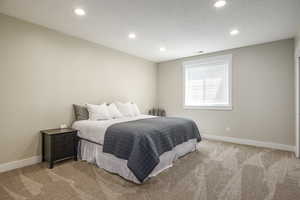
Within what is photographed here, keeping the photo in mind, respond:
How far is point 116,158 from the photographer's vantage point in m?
2.58

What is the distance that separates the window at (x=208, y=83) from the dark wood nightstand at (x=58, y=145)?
362cm

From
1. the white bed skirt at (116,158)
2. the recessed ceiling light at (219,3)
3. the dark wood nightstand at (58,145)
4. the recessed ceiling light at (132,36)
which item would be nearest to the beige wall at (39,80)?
the dark wood nightstand at (58,145)

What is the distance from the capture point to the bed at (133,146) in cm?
231

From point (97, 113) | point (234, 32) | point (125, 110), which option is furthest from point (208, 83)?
point (97, 113)

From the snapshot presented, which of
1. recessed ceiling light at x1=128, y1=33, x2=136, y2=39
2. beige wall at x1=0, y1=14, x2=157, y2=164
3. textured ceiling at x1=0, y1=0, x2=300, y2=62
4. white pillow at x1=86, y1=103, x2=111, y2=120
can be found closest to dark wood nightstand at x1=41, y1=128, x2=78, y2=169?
beige wall at x1=0, y1=14, x2=157, y2=164

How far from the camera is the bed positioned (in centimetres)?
231

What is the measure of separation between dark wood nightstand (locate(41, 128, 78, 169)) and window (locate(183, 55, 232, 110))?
11.9 feet

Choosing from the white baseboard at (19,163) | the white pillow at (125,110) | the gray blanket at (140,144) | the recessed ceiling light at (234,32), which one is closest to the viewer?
the gray blanket at (140,144)

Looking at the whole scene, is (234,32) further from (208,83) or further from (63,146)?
(63,146)

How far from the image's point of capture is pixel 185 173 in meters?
2.65

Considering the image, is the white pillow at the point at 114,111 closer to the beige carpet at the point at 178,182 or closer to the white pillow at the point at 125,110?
the white pillow at the point at 125,110

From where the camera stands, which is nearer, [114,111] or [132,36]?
[132,36]

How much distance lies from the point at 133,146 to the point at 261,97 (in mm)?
Answer: 3613

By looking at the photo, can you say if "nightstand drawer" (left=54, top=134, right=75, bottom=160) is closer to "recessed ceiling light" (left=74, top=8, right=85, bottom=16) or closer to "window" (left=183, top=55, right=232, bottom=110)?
"recessed ceiling light" (left=74, top=8, right=85, bottom=16)
